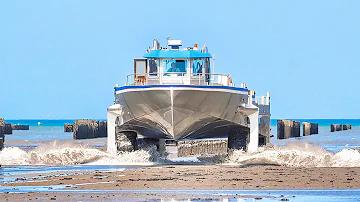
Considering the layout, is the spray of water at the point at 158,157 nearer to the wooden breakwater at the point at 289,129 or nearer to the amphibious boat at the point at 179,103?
the amphibious boat at the point at 179,103

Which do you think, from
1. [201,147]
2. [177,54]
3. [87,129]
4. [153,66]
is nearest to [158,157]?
[153,66]

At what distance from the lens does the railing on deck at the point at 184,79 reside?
1229 inches

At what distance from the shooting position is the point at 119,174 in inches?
1062

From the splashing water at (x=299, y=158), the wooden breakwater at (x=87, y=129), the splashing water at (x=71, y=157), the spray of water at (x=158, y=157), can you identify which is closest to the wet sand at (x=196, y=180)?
the splashing water at (x=299, y=158)

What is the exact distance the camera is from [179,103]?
97.1 feet

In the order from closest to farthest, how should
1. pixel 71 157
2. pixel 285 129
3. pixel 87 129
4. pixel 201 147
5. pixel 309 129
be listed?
pixel 71 157, pixel 201 147, pixel 87 129, pixel 285 129, pixel 309 129

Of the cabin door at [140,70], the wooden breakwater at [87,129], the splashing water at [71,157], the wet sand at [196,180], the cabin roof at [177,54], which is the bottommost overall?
the wet sand at [196,180]

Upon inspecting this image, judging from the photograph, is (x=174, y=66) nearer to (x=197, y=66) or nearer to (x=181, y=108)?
(x=197, y=66)

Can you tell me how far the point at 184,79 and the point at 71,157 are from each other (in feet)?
18.7

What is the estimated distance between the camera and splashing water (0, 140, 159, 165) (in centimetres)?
3334

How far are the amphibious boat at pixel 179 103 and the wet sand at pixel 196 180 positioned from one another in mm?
1924

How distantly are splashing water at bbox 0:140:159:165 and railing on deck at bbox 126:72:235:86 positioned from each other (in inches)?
124

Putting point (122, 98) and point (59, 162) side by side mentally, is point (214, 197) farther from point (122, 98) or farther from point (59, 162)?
point (59, 162)

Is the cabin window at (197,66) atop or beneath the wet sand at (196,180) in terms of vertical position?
atop
